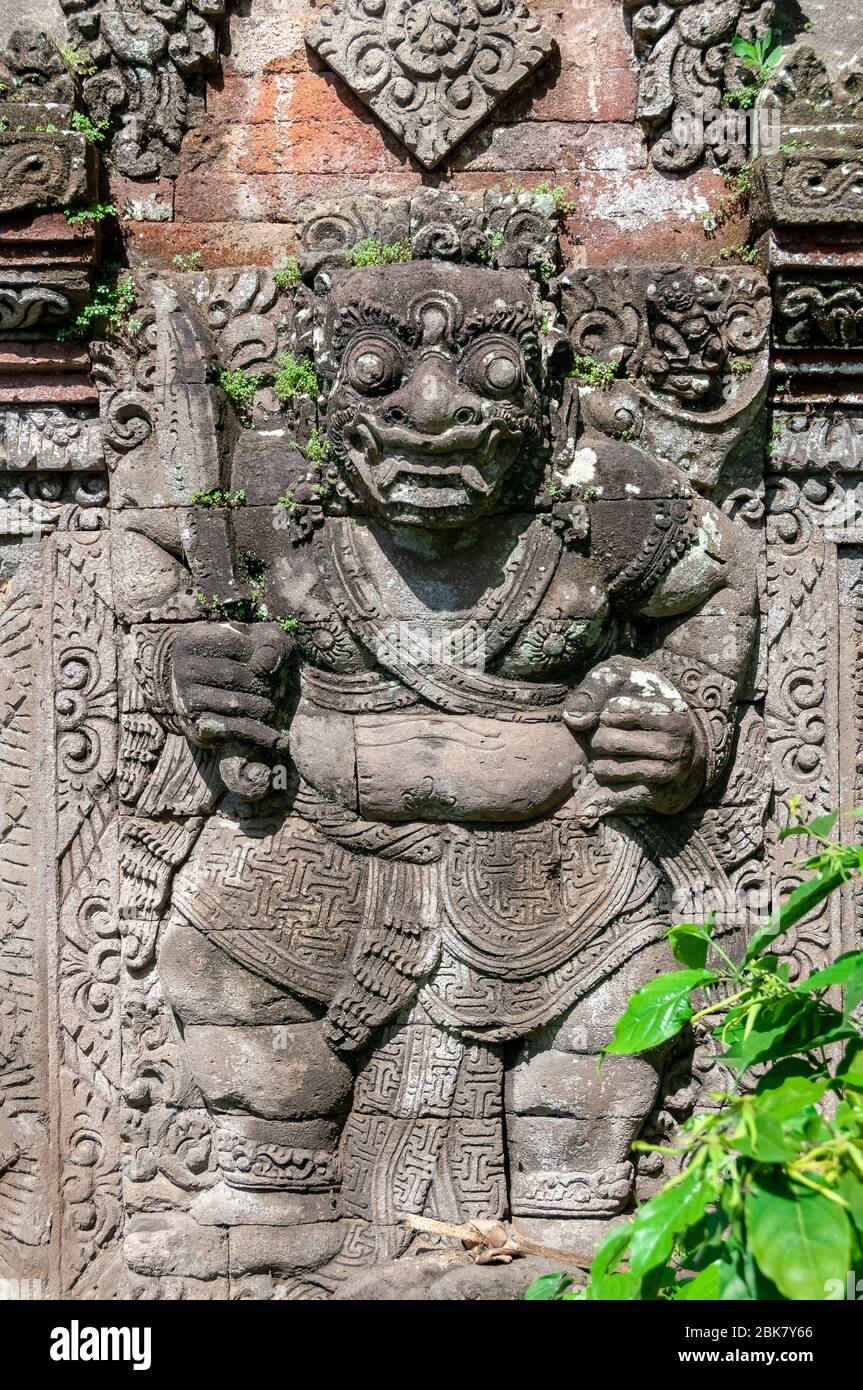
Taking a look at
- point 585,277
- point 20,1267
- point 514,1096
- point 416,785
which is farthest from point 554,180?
point 20,1267

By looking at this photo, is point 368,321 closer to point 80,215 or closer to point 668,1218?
point 80,215

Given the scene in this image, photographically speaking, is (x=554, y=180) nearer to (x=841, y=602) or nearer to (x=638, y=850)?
(x=841, y=602)

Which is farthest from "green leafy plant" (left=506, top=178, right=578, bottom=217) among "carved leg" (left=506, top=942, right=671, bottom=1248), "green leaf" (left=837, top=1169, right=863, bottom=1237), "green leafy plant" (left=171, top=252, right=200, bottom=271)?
"green leaf" (left=837, top=1169, right=863, bottom=1237)

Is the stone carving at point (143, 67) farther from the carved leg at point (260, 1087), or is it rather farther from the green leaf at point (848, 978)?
the green leaf at point (848, 978)

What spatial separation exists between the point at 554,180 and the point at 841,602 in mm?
1616

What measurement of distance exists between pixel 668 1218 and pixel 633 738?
84.0 inches

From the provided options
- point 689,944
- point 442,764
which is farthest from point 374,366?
point 689,944

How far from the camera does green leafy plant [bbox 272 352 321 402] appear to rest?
4.70 metres

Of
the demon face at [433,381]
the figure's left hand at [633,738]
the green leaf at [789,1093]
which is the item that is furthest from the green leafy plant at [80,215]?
the green leaf at [789,1093]

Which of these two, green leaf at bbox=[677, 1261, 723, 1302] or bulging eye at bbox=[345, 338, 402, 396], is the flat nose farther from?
green leaf at bbox=[677, 1261, 723, 1302]

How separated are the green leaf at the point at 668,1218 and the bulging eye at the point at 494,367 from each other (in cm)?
241

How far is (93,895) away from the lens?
16.2 feet

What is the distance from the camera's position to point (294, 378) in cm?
473

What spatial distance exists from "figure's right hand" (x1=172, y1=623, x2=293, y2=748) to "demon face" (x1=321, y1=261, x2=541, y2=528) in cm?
56
